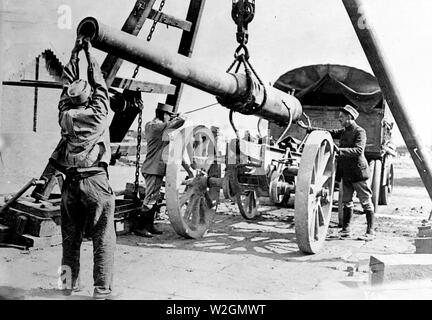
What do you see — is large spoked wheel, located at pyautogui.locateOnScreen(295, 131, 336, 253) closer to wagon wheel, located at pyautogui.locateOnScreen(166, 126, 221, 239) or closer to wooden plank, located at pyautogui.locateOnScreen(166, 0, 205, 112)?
wagon wheel, located at pyautogui.locateOnScreen(166, 126, 221, 239)

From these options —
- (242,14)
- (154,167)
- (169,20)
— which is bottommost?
(154,167)

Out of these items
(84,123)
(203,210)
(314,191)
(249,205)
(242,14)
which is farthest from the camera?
(249,205)

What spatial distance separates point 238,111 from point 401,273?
257 centimetres

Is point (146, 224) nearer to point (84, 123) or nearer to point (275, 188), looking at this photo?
point (275, 188)

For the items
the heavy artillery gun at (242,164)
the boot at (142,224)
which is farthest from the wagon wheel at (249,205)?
the boot at (142,224)

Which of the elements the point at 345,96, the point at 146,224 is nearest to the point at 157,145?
the point at 146,224

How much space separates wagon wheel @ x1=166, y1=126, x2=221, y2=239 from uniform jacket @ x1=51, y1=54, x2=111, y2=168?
2.10m

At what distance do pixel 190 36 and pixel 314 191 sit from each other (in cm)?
321

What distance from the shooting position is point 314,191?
566 cm

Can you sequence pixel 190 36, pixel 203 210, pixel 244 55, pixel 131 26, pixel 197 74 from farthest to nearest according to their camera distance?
pixel 190 36 < pixel 203 210 < pixel 131 26 < pixel 244 55 < pixel 197 74

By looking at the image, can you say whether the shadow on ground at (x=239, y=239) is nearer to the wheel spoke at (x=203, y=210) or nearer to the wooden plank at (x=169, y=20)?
the wheel spoke at (x=203, y=210)

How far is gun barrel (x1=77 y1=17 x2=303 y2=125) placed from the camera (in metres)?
3.67

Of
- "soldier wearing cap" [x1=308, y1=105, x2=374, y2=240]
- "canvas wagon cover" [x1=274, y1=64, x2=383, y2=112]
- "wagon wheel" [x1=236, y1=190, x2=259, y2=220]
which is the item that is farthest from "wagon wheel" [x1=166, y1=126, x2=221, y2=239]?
"canvas wagon cover" [x1=274, y1=64, x2=383, y2=112]

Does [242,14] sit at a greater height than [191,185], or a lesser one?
greater
